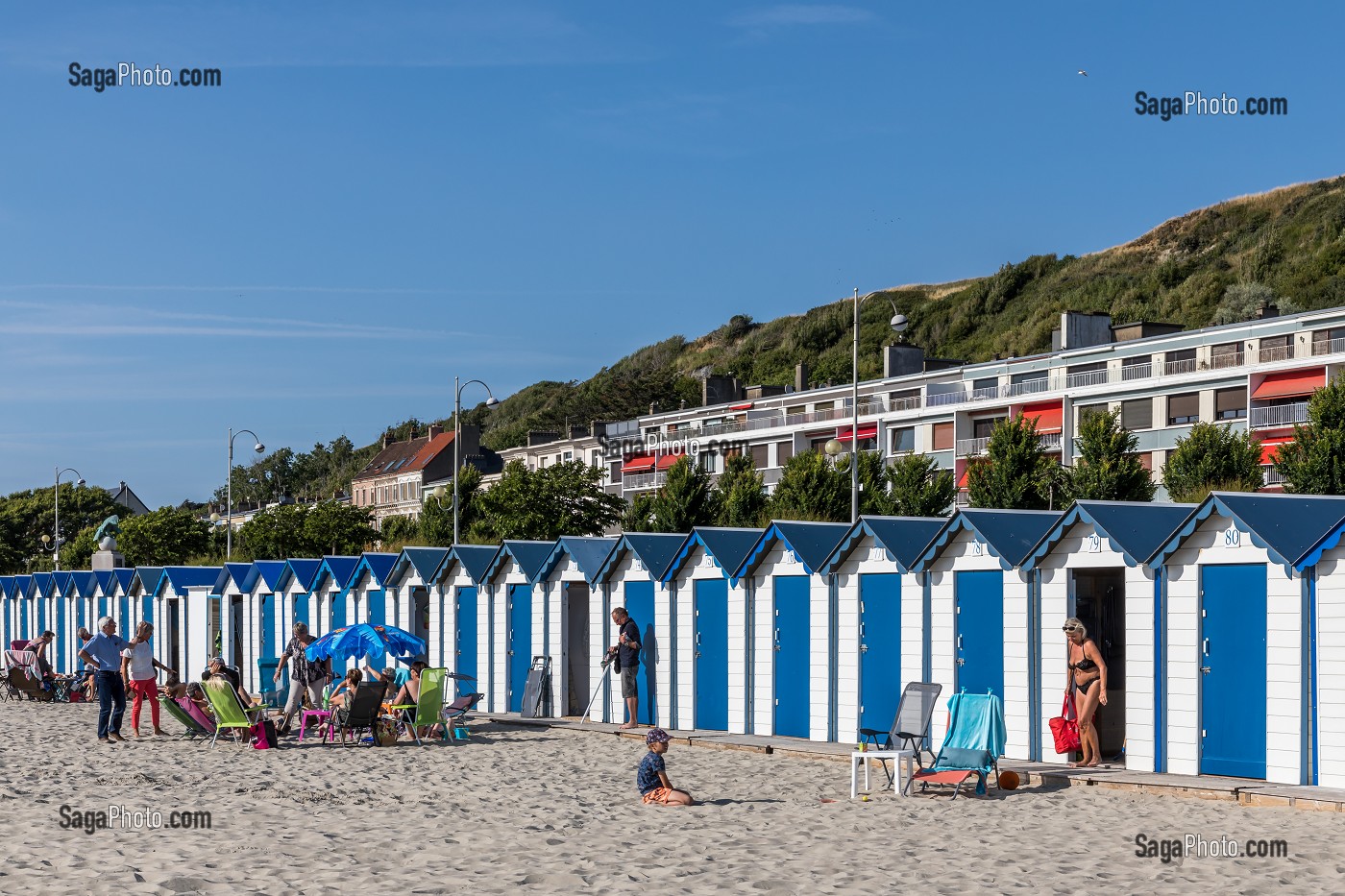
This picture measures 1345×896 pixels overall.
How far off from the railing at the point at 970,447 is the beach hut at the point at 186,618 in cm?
4159

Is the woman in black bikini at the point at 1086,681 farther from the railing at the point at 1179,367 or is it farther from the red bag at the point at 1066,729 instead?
the railing at the point at 1179,367

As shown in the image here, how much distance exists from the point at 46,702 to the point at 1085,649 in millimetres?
22189

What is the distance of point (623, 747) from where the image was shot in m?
19.0

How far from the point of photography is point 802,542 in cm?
1934

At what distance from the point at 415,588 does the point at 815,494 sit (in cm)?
2725

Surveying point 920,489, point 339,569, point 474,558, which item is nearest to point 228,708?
point 474,558

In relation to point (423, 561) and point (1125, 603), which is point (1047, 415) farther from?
point (1125, 603)

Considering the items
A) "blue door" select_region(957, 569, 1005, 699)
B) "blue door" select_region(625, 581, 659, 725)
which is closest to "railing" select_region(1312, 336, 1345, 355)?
"blue door" select_region(625, 581, 659, 725)

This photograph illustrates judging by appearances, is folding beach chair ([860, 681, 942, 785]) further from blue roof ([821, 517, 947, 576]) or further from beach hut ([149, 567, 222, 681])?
beach hut ([149, 567, 222, 681])

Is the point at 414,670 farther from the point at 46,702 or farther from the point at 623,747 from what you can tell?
the point at 46,702

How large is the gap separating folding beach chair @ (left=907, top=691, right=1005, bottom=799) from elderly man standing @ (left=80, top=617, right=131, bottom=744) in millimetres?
11010

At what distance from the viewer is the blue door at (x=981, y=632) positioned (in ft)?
54.2

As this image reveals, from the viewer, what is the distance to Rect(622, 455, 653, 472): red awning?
296 ft

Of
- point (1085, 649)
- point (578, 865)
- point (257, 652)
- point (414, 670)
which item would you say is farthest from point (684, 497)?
point (578, 865)
